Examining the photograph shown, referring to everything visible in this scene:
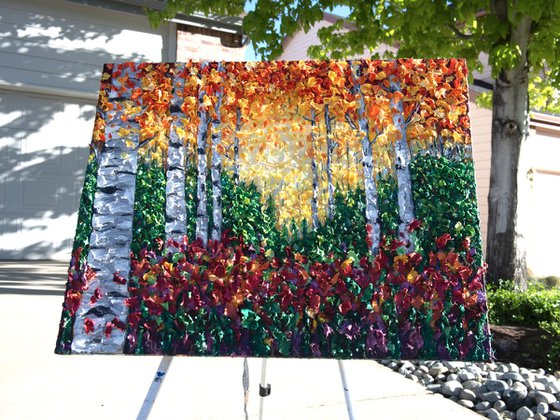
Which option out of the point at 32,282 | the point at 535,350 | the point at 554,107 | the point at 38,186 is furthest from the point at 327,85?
the point at 554,107

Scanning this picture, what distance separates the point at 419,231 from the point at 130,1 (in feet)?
29.7

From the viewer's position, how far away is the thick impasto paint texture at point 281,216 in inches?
104

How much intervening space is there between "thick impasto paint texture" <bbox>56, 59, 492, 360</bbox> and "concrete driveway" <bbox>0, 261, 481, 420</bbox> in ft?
2.10

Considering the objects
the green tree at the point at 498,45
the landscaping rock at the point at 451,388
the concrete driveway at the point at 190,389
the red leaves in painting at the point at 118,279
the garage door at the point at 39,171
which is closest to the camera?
the red leaves in painting at the point at 118,279

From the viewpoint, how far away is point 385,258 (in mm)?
2717

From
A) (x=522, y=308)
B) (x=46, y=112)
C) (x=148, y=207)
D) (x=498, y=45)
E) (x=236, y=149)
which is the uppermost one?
(x=498, y=45)

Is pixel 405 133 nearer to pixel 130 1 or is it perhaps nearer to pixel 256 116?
pixel 256 116

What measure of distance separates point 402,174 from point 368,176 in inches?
5.7

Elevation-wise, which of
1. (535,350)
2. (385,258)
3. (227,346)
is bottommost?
(535,350)

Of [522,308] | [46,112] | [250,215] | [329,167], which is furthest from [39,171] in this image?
[329,167]

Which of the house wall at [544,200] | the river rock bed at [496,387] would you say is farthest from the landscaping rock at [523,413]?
the house wall at [544,200]

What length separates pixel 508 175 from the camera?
22.1ft

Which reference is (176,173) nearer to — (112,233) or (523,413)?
(112,233)

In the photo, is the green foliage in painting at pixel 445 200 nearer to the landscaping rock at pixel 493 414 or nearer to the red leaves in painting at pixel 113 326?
the red leaves in painting at pixel 113 326
